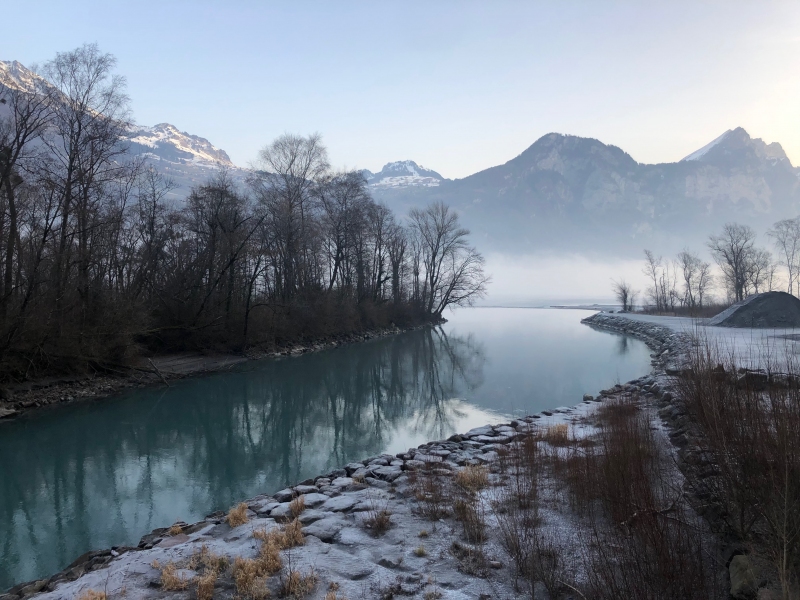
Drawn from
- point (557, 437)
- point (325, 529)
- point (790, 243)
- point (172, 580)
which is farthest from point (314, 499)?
point (790, 243)

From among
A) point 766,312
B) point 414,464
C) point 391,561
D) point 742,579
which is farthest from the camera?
point 766,312

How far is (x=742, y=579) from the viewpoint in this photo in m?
3.47

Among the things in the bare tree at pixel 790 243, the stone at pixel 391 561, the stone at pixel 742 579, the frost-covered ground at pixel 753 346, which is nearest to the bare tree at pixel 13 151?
the stone at pixel 391 561

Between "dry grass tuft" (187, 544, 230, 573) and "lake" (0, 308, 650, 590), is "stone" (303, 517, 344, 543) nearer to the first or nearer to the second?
"dry grass tuft" (187, 544, 230, 573)

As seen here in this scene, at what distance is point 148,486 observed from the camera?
9.88 meters

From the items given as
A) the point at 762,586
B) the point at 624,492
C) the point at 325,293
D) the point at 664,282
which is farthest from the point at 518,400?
the point at 664,282

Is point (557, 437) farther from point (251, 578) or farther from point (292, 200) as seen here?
point (292, 200)

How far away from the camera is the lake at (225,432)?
27.5 ft

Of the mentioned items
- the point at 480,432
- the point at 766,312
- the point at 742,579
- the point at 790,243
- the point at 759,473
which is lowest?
the point at 480,432

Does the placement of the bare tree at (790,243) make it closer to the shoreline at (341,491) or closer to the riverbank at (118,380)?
the riverbank at (118,380)

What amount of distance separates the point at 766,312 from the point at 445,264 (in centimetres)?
3423

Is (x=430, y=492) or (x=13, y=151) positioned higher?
(x=13, y=151)

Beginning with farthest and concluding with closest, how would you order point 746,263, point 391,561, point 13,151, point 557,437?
point 746,263 < point 13,151 < point 557,437 < point 391,561

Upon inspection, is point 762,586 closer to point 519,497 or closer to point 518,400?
point 519,497
